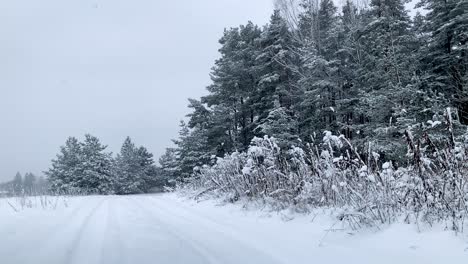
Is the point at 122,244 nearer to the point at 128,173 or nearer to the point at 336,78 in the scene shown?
the point at 336,78

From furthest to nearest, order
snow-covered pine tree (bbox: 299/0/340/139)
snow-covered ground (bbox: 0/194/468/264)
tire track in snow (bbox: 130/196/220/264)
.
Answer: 1. snow-covered pine tree (bbox: 299/0/340/139)
2. tire track in snow (bbox: 130/196/220/264)
3. snow-covered ground (bbox: 0/194/468/264)

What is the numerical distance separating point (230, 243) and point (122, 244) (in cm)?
127

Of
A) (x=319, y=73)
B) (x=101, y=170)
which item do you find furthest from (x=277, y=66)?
(x=101, y=170)

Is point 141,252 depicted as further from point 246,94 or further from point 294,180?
point 246,94

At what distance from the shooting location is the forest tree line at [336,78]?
18.2 meters

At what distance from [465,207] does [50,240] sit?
4645 millimetres

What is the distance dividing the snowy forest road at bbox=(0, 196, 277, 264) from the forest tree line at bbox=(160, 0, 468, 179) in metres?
7.95

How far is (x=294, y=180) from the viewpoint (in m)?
6.62

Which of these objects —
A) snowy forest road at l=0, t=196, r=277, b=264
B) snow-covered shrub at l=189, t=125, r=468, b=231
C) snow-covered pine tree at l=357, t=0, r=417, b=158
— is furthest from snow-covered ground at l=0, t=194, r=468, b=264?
snow-covered pine tree at l=357, t=0, r=417, b=158

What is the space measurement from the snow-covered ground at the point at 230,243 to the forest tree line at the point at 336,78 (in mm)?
8266

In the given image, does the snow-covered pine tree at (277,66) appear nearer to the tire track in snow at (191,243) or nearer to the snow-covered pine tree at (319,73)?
the snow-covered pine tree at (319,73)

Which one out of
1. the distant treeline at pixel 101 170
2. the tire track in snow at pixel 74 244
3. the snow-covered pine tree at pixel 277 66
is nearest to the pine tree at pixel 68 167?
the distant treeline at pixel 101 170

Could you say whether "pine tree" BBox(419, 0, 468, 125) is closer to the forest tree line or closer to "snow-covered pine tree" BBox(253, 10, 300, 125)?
the forest tree line

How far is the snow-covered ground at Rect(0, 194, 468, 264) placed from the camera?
353 centimetres
